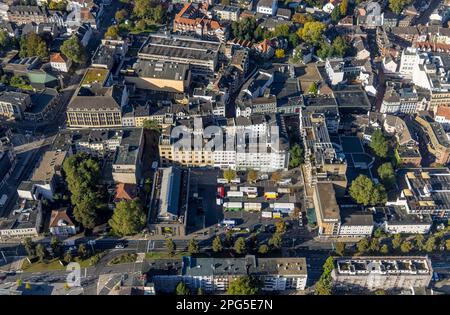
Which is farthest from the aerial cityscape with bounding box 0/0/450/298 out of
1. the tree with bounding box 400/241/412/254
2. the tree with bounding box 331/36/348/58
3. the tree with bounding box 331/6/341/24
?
the tree with bounding box 331/6/341/24

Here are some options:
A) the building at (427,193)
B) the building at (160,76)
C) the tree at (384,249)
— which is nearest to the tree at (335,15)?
the building at (160,76)

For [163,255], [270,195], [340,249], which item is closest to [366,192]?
[340,249]

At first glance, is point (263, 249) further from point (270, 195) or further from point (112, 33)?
point (112, 33)

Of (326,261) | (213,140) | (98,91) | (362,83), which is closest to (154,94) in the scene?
(98,91)

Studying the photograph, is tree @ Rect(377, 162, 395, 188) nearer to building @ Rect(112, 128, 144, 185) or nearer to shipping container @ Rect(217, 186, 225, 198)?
shipping container @ Rect(217, 186, 225, 198)

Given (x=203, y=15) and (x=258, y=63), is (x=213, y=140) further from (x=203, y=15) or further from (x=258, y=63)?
(x=203, y=15)

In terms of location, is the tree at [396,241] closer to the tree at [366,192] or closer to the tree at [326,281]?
the tree at [366,192]

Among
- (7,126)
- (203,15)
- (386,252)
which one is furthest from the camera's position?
(203,15)
